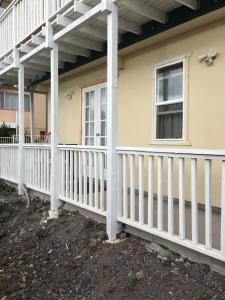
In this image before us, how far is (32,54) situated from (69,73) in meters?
1.95

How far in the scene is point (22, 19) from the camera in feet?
21.2

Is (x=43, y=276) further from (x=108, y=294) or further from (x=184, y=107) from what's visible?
(x=184, y=107)

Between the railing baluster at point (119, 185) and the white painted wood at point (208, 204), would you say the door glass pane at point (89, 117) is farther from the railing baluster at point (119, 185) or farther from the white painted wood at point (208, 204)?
the white painted wood at point (208, 204)

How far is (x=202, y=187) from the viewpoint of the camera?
15.5ft

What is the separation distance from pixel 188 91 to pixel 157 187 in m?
1.67

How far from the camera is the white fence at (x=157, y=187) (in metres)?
2.98

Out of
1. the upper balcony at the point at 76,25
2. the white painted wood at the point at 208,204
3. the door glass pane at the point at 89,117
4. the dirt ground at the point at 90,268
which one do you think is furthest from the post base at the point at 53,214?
the white painted wood at the point at 208,204

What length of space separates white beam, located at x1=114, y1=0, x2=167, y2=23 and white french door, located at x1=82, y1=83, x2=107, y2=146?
8.26 feet

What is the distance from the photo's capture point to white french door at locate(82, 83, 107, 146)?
23.2 feet

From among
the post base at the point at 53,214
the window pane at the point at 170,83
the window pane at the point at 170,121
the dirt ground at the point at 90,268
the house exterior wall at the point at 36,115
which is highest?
the house exterior wall at the point at 36,115

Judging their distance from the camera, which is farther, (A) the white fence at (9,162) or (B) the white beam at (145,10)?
(A) the white fence at (9,162)

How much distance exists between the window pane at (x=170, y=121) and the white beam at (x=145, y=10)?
1.37 meters

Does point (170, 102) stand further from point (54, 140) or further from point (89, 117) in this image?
point (89, 117)

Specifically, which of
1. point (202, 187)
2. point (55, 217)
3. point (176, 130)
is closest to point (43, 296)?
point (55, 217)
